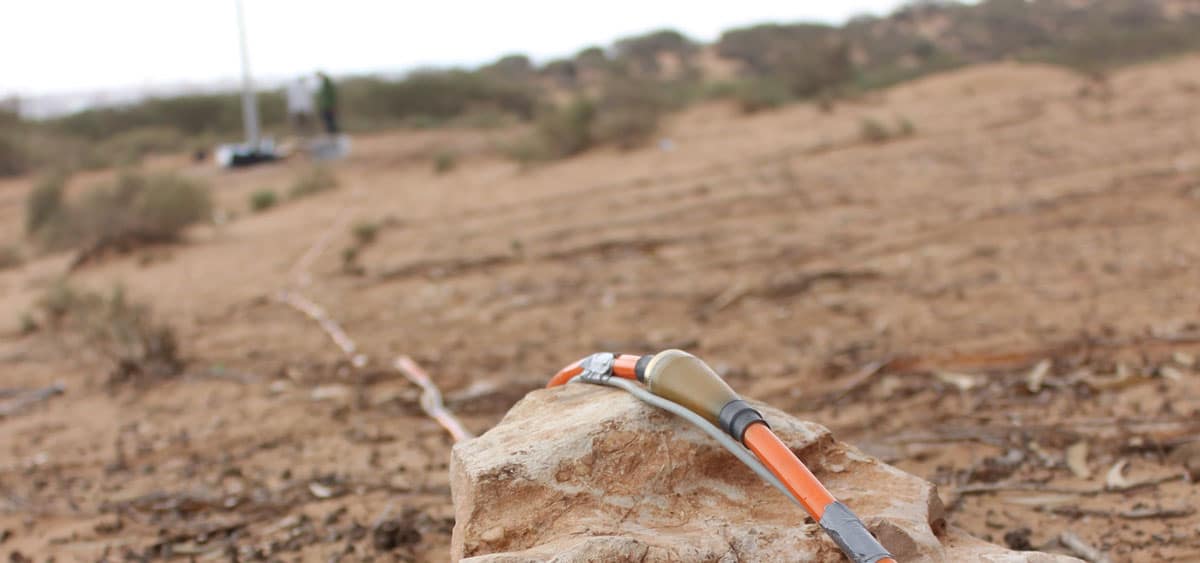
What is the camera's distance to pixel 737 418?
1672 millimetres

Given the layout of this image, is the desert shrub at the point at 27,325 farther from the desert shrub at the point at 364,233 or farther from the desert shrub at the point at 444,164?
the desert shrub at the point at 444,164

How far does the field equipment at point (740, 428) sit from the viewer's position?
150cm

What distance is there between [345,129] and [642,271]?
18633 mm

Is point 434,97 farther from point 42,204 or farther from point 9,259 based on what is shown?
point 9,259

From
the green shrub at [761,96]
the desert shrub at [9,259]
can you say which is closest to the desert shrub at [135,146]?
the desert shrub at [9,259]

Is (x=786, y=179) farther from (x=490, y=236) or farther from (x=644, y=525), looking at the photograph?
(x=644, y=525)

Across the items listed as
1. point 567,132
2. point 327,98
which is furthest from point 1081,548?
point 327,98

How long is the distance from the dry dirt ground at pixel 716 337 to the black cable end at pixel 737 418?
105 cm

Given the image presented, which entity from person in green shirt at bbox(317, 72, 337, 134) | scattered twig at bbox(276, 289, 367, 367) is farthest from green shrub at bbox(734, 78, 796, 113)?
scattered twig at bbox(276, 289, 367, 367)

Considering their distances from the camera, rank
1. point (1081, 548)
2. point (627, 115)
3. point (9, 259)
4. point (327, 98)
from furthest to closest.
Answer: point (327, 98) → point (627, 115) → point (9, 259) → point (1081, 548)

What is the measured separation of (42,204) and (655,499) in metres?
13.3

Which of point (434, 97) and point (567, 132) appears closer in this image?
point (567, 132)

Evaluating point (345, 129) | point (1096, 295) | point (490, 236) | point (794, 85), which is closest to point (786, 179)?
point (490, 236)

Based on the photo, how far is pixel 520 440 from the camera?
1858 mm
